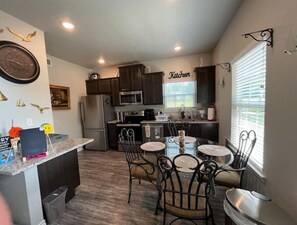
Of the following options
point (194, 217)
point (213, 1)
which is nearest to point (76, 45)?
point (213, 1)

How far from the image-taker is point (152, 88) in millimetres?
4367

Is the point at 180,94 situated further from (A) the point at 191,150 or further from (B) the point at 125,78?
(A) the point at 191,150

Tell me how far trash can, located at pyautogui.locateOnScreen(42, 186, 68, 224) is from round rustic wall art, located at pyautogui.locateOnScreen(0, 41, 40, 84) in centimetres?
167

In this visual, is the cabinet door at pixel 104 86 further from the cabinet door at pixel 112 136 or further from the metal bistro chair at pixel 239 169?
the metal bistro chair at pixel 239 169

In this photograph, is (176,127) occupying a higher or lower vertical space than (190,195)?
higher

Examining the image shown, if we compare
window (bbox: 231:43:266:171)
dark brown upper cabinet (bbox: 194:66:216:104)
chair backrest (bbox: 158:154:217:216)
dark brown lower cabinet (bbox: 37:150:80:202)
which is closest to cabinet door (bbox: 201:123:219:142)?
dark brown upper cabinet (bbox: 194:66:216:104)

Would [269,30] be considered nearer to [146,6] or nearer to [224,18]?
[224,18]

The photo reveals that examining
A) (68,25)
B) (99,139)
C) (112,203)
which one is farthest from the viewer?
(99,139)

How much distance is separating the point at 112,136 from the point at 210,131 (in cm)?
284

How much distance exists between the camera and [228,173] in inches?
75.5

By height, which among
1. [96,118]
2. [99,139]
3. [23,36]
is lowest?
[99,139]

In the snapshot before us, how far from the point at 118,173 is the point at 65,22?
2850 millimetres

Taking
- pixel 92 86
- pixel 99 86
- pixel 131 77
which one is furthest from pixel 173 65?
pixel 92 86

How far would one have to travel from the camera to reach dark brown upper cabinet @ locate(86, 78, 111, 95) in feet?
15.6
